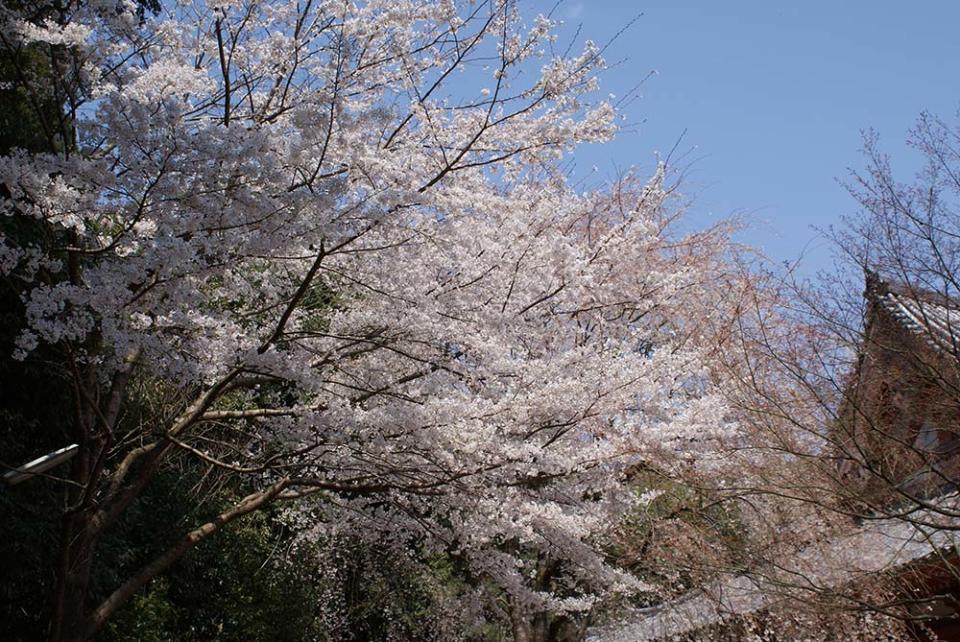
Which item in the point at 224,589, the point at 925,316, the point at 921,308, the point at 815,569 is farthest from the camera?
the point at 224,589

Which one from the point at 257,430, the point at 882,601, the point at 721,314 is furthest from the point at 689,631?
the point at 257,430

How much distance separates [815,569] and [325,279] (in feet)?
14.7

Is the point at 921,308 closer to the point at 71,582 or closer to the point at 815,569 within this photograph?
the point at 815,569

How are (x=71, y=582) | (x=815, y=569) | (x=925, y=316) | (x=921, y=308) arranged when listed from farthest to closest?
1. (x=815, y=569)
2. (x=925, y=316)
3. (x=921, y=308)
4. (x=71, y=582)

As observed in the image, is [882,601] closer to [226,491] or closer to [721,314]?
[721,314]

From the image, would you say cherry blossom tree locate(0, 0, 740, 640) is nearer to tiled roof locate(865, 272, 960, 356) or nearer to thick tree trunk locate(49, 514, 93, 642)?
thick tree trunk locate(49, 514, 93, 642)

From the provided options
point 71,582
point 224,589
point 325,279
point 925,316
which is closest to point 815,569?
point 925,316

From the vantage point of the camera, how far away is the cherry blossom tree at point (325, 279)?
151 inches

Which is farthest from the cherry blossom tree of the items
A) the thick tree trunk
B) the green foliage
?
the green foliage

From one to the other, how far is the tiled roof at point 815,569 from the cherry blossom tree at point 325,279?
1175mm

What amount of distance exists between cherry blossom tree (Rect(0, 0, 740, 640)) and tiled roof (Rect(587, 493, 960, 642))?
117 centimetres

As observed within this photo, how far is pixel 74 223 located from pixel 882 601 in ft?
20.0

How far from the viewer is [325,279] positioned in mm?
5238

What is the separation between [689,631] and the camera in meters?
7.96
